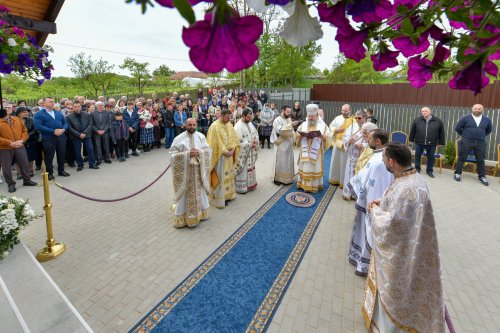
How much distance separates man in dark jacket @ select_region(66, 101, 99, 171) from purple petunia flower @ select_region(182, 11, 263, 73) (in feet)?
34.3

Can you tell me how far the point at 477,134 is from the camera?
8.59m

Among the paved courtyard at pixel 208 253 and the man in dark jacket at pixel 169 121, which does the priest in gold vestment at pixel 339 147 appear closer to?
the paved courtyard at pixel 208 253

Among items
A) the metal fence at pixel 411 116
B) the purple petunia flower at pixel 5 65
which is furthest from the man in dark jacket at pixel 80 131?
the metal fence at pixel 411 116

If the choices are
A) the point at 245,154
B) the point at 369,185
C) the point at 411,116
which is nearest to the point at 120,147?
the point at 245,154

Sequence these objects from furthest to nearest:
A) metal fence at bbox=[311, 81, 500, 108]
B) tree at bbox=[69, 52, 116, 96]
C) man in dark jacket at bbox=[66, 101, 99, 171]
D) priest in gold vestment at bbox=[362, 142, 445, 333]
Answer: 1. tree at bbox=[69, 52, 116, 96]
2. metal fence at bbox=[311, 81, 500, 108]
3. man in dark jacket at bbox=[66, 101, 99, 171]
4. priest in gold vestment at bbox=[362, 142, 445, 333]

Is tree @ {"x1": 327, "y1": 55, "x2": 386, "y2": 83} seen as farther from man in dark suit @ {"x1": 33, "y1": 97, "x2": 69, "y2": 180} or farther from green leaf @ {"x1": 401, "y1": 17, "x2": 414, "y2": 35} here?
green leaf @ {"x1": 401, "y1": 17, "x2": 414, "y2": 35}

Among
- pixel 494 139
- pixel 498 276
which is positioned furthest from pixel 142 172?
pixel 494 139

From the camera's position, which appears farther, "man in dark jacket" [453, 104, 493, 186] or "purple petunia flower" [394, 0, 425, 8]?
"man in dark jacket" [453, 104, 493, 186]

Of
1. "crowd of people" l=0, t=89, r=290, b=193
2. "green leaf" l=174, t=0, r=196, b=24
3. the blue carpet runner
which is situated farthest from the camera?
"crowd of people" l=0, t=89, r=290, b=193

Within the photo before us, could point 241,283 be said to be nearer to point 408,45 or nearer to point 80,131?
point 408,45

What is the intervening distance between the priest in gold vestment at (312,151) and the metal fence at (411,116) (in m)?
7.54

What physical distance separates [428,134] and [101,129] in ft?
35.6

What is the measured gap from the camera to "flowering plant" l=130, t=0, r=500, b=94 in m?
0.49

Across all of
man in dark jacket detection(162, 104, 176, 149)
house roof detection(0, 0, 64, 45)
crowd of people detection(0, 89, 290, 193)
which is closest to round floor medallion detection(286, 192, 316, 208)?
crowd of people detection(0, 89, 290, 193)
